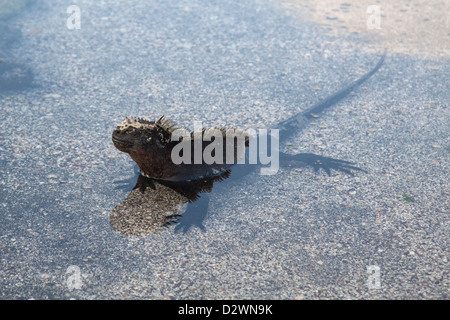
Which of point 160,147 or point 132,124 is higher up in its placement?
point 132,124

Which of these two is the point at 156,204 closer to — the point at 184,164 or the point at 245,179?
the point at 184,164

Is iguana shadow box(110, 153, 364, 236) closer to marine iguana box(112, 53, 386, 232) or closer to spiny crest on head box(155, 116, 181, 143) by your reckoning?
marine iguana box(112, 53, 386, 232)

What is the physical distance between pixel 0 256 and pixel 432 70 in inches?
229

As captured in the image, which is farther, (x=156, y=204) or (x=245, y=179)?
(x=245, y=179)

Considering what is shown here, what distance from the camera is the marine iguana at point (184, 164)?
3.77 m

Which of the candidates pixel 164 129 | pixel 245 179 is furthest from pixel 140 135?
pixel 245 179

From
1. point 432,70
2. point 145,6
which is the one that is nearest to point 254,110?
point 432,70

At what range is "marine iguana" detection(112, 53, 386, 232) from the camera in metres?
3.77

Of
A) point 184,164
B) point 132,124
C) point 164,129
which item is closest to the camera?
point 132,124

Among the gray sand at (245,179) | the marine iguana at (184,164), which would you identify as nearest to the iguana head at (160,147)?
the marine iguana at (184,164)

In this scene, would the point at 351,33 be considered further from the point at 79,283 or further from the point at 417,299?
the point at 79,283

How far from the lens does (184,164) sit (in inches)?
160

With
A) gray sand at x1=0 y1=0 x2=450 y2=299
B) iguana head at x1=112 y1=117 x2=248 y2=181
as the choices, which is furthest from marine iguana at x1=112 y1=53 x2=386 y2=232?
gray sand at x1=0 y1=0 x2=450 y2=299

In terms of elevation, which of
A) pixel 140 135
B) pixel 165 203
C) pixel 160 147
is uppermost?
pixel 140 135
